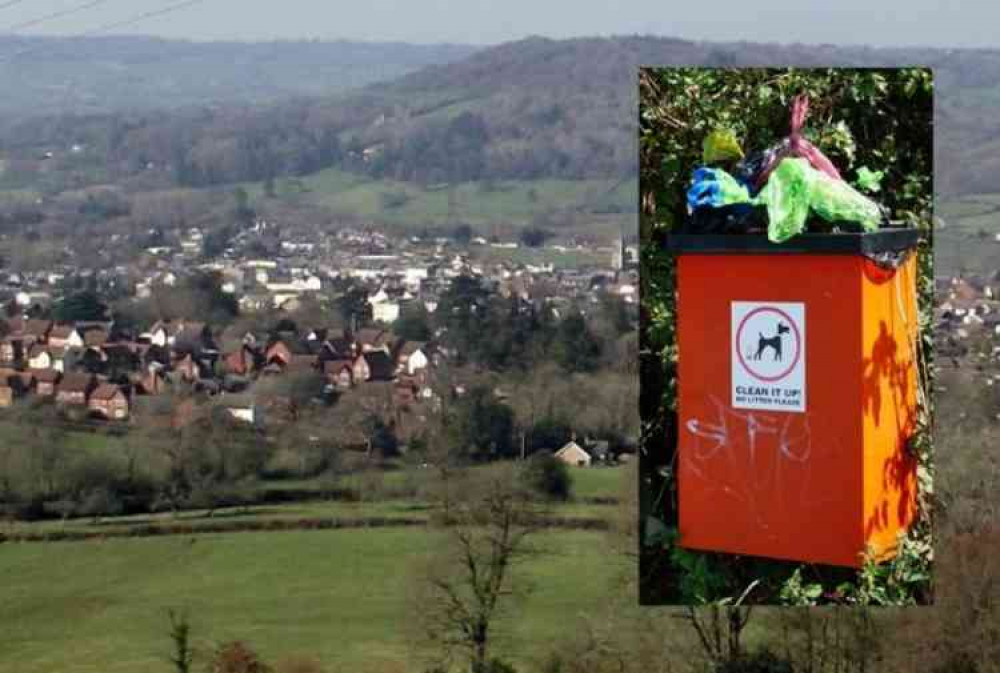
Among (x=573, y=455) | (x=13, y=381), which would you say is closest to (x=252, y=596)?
(x=573, y=455)

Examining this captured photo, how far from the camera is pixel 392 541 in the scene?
15.4 m

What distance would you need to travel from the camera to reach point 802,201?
197 inches

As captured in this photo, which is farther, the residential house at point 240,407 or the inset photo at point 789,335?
the residential house at point 240,407

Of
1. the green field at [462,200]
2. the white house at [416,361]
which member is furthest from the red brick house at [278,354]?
the green field at [462,200]

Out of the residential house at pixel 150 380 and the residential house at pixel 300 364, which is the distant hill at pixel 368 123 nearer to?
the residential house at pixel 300 364

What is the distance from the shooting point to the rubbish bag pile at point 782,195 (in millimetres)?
5008

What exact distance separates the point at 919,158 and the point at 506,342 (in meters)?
14.1

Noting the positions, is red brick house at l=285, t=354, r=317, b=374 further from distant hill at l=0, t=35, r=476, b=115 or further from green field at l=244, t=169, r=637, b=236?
distant hill at l=0, t=35, r=476, b=115

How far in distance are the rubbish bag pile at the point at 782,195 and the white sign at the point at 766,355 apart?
0.23 meters

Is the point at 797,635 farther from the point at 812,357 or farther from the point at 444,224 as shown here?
the point at 444,224

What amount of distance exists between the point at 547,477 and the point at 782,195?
8.85 meters

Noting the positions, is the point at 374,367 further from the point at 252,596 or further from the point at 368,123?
the point at 368,123

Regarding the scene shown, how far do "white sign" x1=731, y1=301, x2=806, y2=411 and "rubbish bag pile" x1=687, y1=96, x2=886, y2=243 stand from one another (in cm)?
23

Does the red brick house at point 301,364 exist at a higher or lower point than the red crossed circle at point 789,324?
lower
